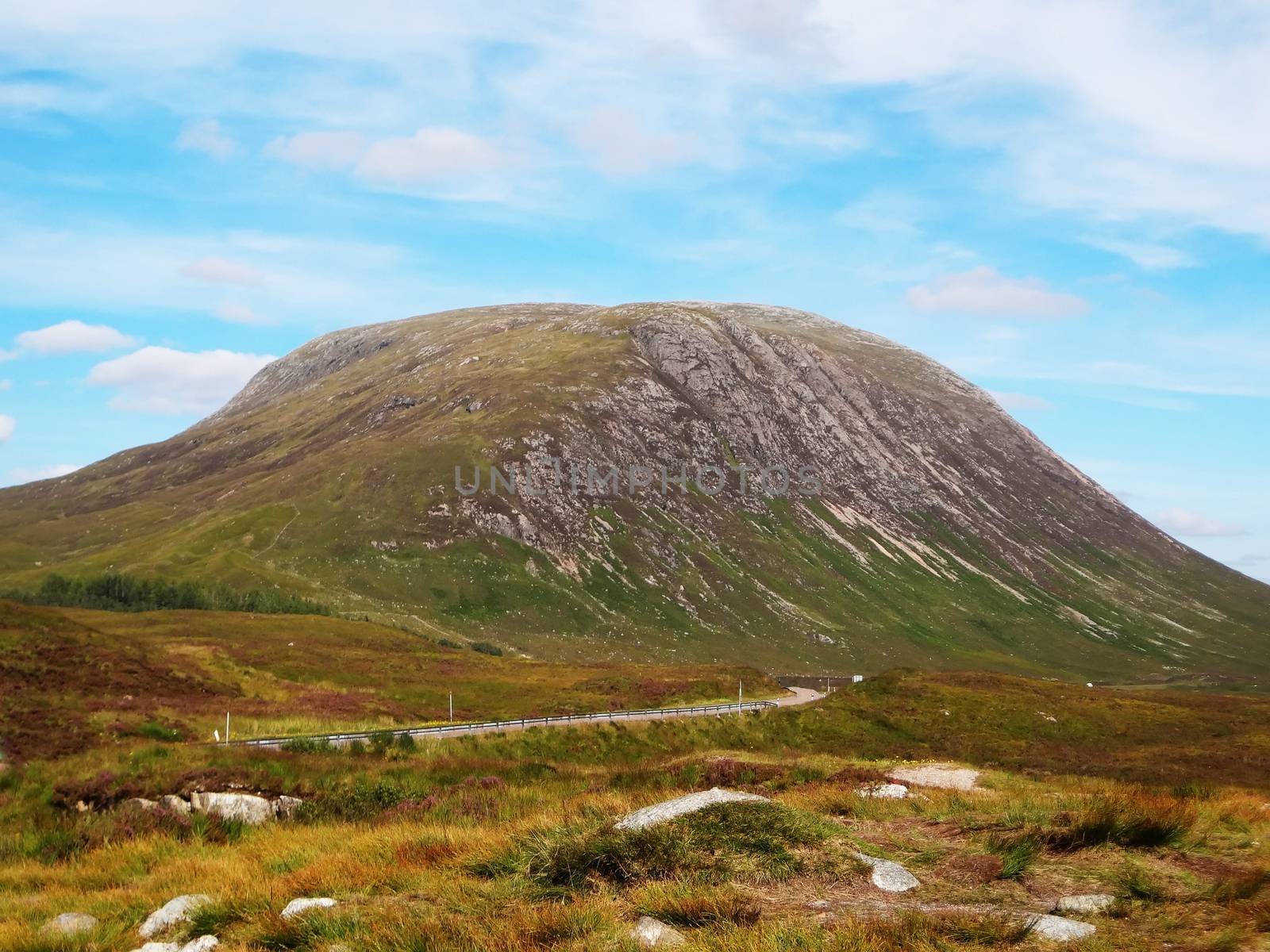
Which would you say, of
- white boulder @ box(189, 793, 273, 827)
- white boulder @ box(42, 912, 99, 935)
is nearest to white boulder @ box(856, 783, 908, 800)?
white boulder @ box(189, 793, 273, 827)

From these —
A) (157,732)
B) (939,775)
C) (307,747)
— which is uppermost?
(307,747)

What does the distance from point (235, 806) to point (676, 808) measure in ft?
40.6

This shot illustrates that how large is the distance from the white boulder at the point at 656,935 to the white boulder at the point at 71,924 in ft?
26.3

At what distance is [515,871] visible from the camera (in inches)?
488

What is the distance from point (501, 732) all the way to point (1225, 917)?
39288 mm

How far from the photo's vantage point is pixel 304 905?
11.5 m

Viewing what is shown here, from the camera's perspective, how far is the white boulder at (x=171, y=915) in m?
12.1

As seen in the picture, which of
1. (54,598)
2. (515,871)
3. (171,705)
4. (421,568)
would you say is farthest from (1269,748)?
(421,568)

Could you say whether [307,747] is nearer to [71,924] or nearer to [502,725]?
[71,924]

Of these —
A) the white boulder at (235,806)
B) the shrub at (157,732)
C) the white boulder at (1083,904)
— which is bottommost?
the shrub at (157,732)

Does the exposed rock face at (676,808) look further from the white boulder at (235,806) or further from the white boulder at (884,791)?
the white boulder at (235,806)

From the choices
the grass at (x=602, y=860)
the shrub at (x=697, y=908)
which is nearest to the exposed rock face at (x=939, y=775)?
the grass at (x=602, y=860)

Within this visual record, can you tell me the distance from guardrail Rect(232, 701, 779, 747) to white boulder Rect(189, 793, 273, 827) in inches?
331

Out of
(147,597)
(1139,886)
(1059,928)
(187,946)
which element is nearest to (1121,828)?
(1139,886)
